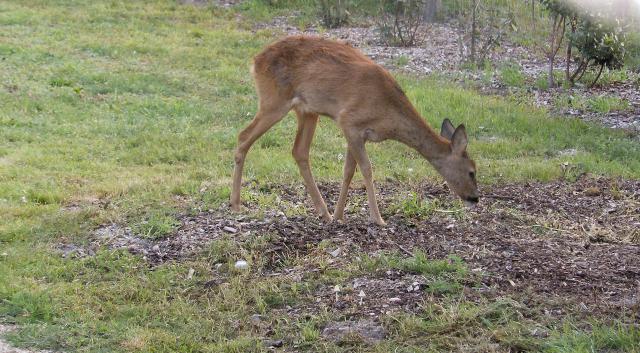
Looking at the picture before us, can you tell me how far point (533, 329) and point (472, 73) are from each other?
9.42m

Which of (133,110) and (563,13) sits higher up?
(563,13)

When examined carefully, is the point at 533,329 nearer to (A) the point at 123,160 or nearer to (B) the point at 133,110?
(A) the point at 123,160

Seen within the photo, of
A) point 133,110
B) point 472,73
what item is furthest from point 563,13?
point 133,110

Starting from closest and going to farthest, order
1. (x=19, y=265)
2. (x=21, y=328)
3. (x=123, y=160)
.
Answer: (x=21, y=328)
(x=19, y=265)
(x=123, y=160)

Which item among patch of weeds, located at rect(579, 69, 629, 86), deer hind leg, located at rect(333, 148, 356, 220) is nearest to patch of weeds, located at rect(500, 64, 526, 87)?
patch of weeds, located at rect(579, 69, 629, 86)

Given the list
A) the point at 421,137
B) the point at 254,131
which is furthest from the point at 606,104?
the point at 254,131

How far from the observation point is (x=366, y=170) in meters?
7.95

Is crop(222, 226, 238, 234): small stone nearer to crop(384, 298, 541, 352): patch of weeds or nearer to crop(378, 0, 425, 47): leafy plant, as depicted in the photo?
crop(384, 298, 541, 352): patch of weeds

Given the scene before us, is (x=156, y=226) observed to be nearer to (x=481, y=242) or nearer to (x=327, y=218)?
(x=327, y=218)

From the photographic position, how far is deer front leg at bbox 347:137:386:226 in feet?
26.1

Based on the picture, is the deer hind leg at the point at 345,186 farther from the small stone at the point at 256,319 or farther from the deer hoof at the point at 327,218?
the small stone at the point at 256,319

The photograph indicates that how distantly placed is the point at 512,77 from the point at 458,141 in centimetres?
639

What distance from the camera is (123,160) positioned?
411 inches

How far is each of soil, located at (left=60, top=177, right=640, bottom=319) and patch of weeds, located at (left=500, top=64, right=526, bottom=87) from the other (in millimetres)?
4763
